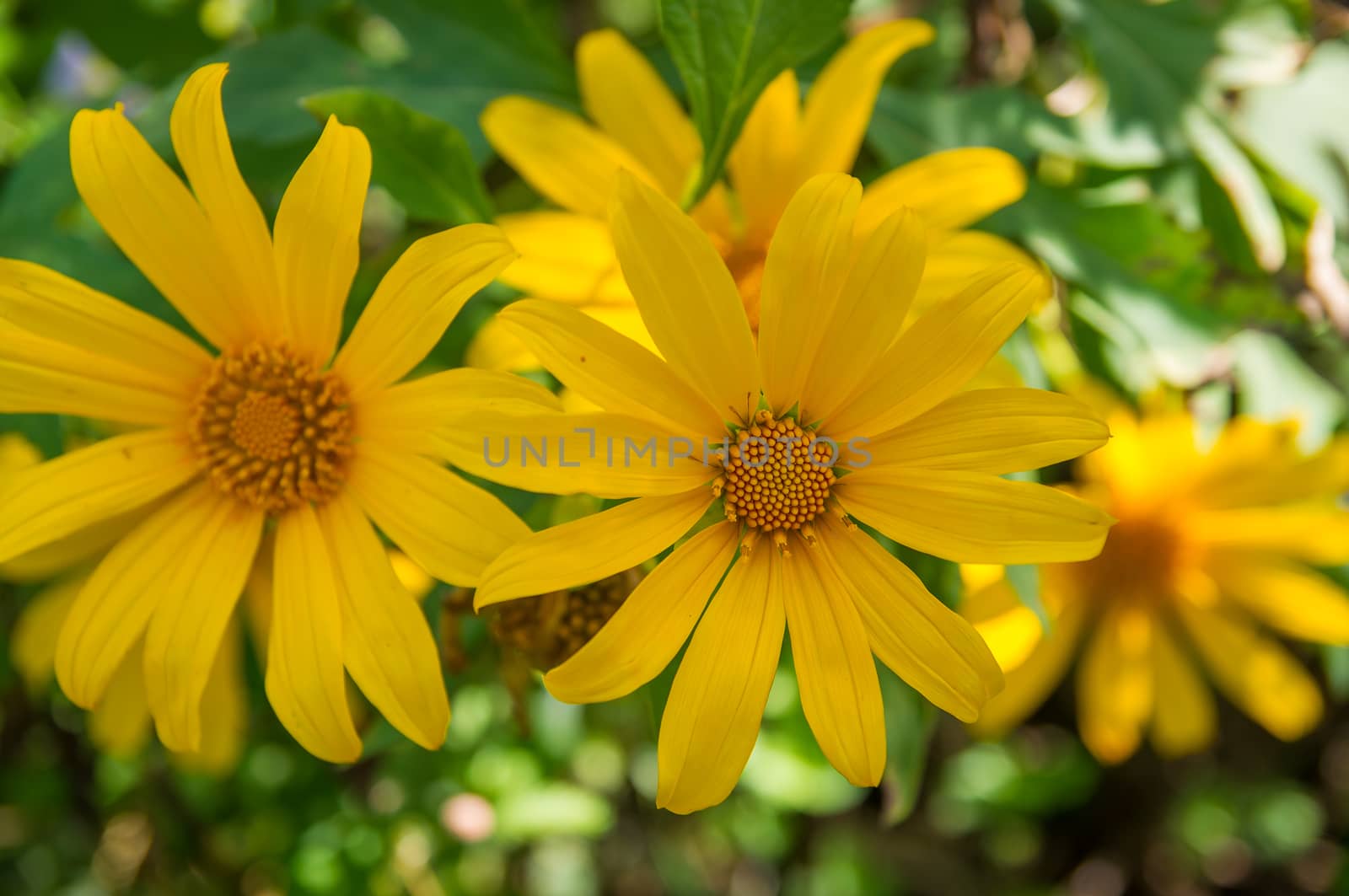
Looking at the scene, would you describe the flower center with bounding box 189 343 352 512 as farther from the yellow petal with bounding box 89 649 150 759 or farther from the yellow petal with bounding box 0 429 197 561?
the yellow petal with bounding box 89 649 150 759

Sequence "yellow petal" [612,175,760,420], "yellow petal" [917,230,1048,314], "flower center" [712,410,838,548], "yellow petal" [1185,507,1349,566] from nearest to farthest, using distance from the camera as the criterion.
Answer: "yellow petal" [612,175,760,420] < "flower center" [712,410,838,548] < "yellow petal" [917,230,1048,314] < "yellow petal" [1185,507,1349,566]

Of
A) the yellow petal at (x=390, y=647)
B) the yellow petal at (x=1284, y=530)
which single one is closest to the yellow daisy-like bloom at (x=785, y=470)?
the yellow petal at (x=390, y=647)

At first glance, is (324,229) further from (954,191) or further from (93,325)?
(954,191)

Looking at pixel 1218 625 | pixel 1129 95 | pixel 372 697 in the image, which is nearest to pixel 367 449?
pixel 372 697

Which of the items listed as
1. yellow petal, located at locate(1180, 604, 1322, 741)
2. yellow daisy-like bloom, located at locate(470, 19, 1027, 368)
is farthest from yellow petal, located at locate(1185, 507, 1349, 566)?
yellow daisy-like bloom, located at locate(470, 19, 1027, 368)

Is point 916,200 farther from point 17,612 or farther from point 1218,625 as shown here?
point 17,612

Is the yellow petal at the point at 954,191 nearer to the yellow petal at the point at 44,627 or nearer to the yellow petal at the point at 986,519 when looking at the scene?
the yellow petal at the point at 986,519
